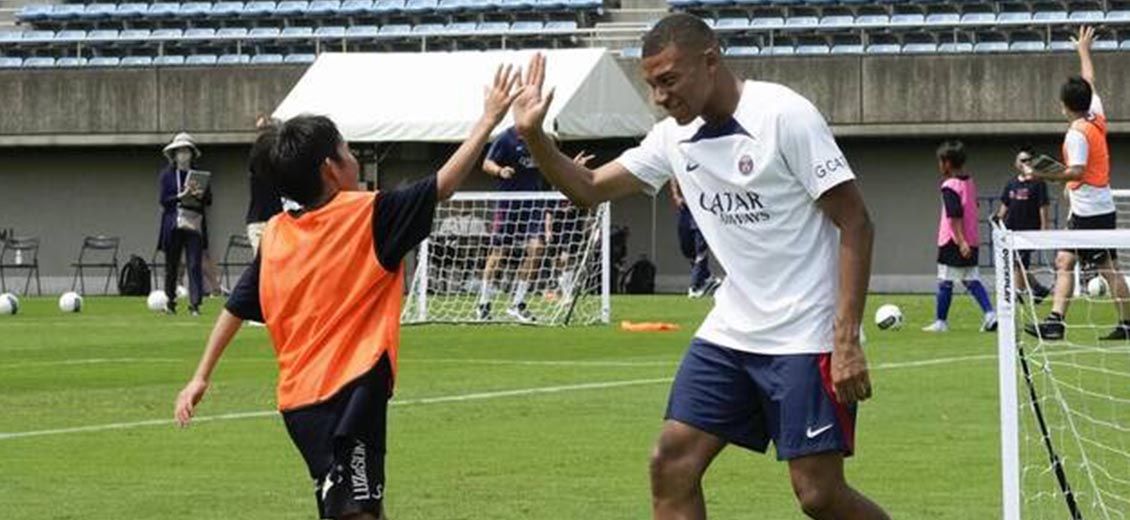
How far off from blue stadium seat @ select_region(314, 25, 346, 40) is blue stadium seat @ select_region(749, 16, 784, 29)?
6.65 m

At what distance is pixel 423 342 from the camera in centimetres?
2169

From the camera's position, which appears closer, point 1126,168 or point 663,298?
point 663,298

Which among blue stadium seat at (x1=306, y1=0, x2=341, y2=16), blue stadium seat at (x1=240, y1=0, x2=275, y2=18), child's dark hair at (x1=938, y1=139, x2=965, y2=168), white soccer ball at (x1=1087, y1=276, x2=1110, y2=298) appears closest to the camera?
child's dark hair at (x1=938, y1=139, x2=965, y2=168)

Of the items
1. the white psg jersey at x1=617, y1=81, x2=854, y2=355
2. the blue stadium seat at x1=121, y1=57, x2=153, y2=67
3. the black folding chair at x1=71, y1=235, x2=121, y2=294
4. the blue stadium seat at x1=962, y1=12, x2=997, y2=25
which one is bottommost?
the black folding chair at x1=71, y1=235, x2=121, y2=294

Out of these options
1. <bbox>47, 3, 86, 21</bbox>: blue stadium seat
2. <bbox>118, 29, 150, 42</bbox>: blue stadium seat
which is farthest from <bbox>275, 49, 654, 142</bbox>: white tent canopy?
<bbox>47, 3, 86, 21</bbox>: blue stadium seat

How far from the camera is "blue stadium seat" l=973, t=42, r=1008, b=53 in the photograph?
118ft

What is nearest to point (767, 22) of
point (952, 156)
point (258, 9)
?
point (258, 9)

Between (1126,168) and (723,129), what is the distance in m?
29.8

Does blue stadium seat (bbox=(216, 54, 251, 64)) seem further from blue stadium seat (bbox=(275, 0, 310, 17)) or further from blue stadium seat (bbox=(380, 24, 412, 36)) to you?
blue stadium seat (bbox=(380, 24, 412, 36))

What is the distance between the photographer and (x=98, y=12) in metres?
43.1

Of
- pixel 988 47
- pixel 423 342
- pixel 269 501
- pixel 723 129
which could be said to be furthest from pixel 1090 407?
pixel 988 47

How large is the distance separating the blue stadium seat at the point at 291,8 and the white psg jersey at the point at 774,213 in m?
35.0

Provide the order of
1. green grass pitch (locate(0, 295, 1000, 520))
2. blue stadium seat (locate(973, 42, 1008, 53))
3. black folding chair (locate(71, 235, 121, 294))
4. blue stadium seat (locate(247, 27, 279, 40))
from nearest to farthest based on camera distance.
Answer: green grass pitch (locate(0, 295, 1000, 520)) < blue stadium seat (locate(973, 42, 1008, 53)) < black folding chair (locate(71, 235, 121, 294)) < blue stadium seat (locate(247, 27, 279, 40))

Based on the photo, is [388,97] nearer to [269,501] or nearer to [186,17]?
[186,17]
